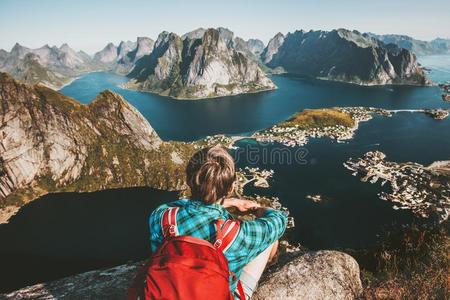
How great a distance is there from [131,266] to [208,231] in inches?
245

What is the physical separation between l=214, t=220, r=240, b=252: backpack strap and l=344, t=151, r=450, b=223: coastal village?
11210cm

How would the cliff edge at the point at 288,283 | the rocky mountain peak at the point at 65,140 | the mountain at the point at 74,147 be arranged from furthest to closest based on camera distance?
the rocky mountain peak at the point at 65,140, the mountain at the point at 74,147, the cliff edge at the point at 288,283

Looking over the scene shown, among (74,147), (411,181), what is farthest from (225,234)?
(74,147)

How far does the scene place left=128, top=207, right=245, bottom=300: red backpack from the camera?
406cm

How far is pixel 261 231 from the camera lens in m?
5.61

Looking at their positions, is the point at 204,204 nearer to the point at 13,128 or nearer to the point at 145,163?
the point at 145,163

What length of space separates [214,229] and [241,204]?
146 cm

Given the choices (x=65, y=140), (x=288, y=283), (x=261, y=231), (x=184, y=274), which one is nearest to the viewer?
(x=184, y=274)

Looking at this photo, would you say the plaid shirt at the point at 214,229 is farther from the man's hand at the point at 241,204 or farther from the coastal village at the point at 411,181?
the coastal village at the point at 411,181

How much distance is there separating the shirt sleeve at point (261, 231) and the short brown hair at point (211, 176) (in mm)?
719

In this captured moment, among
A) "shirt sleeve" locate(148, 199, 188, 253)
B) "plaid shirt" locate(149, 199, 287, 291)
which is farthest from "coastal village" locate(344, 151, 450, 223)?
"shirt sleeve" locate(148, 199, 188, 253)

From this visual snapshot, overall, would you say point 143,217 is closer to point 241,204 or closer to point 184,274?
point 241,204

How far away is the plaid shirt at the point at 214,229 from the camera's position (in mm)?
5109

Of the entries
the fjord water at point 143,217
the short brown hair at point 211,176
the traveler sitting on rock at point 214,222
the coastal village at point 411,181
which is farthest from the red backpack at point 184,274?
the coastal village at point 411,181
